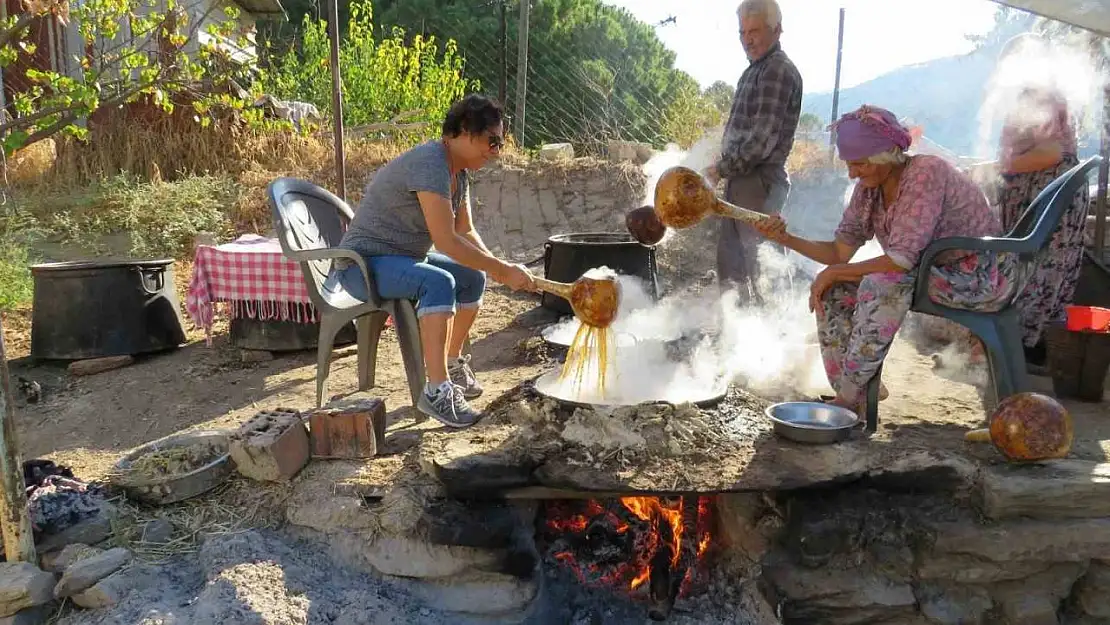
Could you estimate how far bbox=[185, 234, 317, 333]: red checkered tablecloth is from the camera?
16.4 feet

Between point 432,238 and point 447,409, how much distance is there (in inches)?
30.6

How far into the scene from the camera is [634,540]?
123 inches

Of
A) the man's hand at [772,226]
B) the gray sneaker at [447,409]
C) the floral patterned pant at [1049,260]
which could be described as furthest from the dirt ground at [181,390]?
the floral patterned pant at [1049,260]

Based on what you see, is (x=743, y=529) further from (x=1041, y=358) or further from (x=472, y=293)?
(x=1041, y=358)

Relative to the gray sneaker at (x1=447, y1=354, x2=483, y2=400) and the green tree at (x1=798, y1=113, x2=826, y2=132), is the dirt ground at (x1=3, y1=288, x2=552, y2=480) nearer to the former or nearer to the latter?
the gray sneaker at (x1=447, y1=354, x2=483, y2=400)

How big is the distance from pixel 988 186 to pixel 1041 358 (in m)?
1.69

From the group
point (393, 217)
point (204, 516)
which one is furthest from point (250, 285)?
point (204, 516)

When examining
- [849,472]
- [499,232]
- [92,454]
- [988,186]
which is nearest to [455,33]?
[499,232]

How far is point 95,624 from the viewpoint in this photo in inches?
94.0

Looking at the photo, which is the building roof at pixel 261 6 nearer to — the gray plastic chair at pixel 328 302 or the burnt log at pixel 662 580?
the gray plastic chair at pixel 328 302

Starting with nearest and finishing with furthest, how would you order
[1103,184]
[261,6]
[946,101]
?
[1103,184] → [946,101] → [261,6]

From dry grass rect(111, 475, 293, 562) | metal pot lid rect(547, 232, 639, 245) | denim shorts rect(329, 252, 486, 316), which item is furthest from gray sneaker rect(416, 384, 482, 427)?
metal pot lid rect(547, 232, 639, 245)

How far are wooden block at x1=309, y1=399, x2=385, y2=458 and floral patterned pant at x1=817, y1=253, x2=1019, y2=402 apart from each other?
2.03 meters

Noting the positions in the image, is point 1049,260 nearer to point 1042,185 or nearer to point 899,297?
point 1042,185
